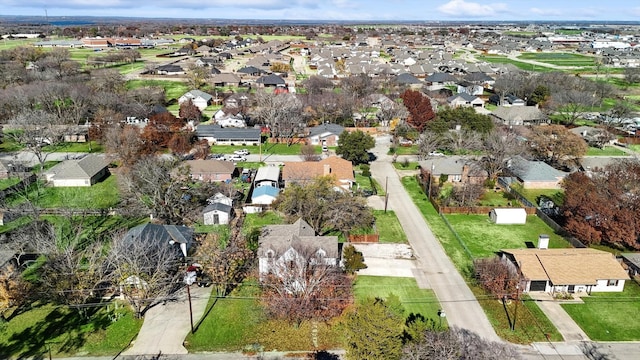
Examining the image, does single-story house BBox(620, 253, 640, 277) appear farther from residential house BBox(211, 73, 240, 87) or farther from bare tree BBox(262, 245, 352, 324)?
residential house BBox(211, 73, 240, 87)

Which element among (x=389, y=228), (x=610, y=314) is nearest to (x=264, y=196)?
(x=389, y=228)

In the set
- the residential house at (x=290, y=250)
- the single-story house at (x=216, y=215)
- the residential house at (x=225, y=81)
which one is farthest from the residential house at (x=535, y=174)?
the residential house at (x=225, y=81)

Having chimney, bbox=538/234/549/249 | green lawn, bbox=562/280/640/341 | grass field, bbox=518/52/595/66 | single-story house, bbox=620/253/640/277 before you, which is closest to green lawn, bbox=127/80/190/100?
chimney, bbox=538/234/549/249

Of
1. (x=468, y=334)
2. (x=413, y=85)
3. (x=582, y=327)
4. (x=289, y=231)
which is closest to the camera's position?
(x=468, y=334)

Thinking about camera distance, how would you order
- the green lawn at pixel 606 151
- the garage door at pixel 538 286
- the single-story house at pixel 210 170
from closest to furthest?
the garage door at pixel 538 286 → the single-story house at pixel 210 170 → the green lawn at pixel 606 151

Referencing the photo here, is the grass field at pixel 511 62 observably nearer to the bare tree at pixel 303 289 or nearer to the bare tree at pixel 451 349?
the bare tree at pixel 303 289

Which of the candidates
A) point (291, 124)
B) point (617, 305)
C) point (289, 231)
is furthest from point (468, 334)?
point (291, 124)

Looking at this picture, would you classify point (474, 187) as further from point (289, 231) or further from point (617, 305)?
point (289, 231)
